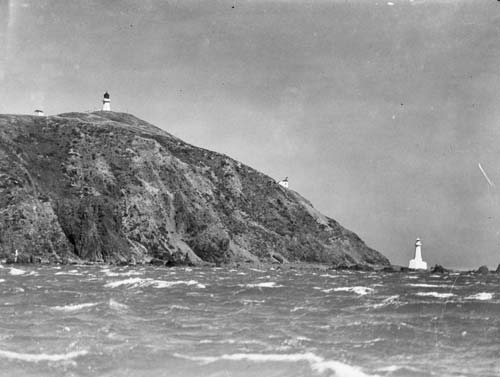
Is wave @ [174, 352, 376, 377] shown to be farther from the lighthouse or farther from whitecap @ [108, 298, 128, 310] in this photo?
the lighthouse

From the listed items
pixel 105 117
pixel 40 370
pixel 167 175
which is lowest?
pixel 40 370

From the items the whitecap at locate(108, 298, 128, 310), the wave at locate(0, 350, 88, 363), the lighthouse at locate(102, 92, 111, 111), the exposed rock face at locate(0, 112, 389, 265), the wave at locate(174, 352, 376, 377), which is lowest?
the wave at locate(0, 350, 88, 363)

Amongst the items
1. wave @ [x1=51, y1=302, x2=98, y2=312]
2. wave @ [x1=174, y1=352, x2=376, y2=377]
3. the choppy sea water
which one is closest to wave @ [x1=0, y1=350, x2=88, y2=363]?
the choppy sea water

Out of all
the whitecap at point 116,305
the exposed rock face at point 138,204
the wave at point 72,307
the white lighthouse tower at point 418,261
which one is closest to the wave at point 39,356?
the wave at point 72,307

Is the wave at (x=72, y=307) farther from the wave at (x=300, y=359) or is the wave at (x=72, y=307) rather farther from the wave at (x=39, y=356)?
the wave at (x=300, y=359)

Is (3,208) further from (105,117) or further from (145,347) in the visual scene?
(145,347)

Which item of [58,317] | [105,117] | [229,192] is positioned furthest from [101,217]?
[58,317]
